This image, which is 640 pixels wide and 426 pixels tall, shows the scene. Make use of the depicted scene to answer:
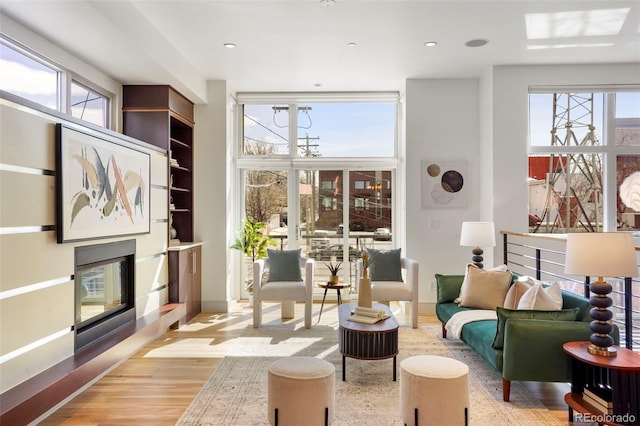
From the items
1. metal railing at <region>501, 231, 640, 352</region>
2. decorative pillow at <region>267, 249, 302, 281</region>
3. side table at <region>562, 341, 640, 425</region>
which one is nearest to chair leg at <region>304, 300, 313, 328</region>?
decorative pillow at <region>267, 249, 302, 281</region>

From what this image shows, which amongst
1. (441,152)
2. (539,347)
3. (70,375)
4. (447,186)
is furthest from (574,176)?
(70,375)

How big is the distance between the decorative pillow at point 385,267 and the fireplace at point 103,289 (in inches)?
106

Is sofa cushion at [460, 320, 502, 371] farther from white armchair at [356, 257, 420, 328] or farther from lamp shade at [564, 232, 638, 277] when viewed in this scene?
white armchair at [356, 257, 420, 328]

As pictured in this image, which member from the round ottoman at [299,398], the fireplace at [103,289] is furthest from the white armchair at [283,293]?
the round ottoman at [299,398]

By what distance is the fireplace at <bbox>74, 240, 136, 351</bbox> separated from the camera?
117 inches

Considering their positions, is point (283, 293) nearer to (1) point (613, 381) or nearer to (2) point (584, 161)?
(1) point (613, 381)

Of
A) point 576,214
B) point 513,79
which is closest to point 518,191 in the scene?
point 576,214

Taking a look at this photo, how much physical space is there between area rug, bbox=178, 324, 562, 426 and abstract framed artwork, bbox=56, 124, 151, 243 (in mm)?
1498

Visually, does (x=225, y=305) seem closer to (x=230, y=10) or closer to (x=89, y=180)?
(x=89, y=180)

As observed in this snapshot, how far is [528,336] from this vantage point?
266cm

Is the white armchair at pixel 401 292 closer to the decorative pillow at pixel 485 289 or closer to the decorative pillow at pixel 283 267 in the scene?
the decorative pillow at pixel 485 289

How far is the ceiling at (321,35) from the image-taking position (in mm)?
3314

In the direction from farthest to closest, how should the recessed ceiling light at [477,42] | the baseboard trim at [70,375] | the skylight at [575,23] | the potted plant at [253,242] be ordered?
the potted plant at [253,242] < the recessed ceiling light at [477,42] < the skylight at [575,23] < the baseboard trim at [70,375]

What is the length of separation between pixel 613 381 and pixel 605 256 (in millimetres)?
724
